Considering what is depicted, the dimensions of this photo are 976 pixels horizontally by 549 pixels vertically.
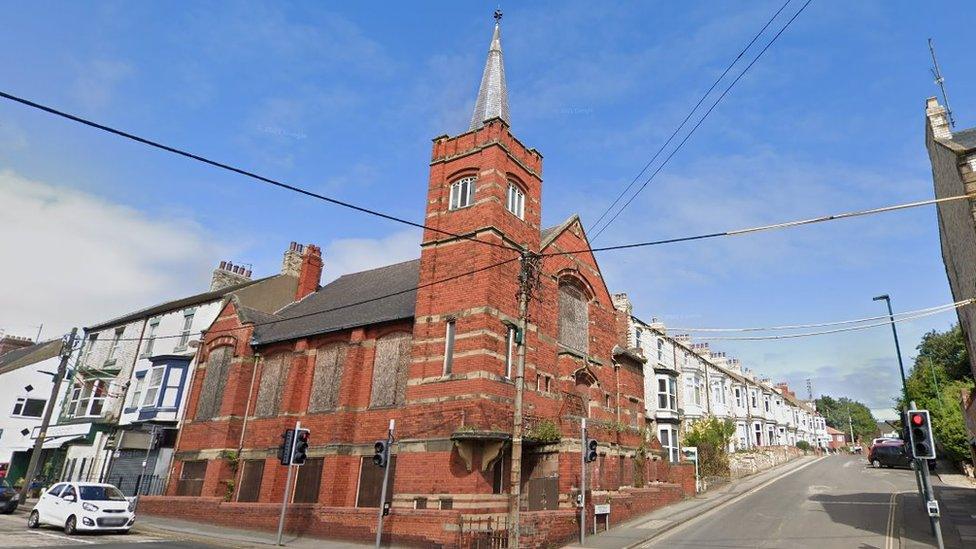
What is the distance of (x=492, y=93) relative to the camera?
2566 cm

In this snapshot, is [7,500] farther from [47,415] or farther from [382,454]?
[382,454]

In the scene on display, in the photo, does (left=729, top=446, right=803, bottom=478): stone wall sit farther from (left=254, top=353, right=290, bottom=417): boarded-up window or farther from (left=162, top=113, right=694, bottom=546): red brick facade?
(left=254, top=353, right=290, bottom=417): boarded-up window

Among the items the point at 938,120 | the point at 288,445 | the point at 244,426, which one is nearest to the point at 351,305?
the point at 244,426

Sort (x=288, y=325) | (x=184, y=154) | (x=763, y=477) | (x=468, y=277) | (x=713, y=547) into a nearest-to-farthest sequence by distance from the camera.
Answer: (x=184, y=154) → (x=713, y=547) → (x=468, y=277) → (x=288, y=325) → (x=763, y=477)

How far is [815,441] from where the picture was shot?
302ft

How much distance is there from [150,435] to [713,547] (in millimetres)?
27323

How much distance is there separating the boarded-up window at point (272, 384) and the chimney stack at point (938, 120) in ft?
92.1

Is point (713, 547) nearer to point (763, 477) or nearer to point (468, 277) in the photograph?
point (468, 277)

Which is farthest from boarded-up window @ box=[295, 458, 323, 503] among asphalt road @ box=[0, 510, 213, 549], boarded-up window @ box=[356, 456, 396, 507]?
asphalt road @ box=[0, 510, 213, 549]

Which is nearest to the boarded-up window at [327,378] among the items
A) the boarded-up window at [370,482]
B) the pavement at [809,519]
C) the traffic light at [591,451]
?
the boarded-up window at [370,482]

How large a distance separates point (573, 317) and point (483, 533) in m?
11.3

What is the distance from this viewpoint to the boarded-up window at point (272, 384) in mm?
26062

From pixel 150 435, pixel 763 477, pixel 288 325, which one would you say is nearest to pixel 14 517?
pixel 150 435

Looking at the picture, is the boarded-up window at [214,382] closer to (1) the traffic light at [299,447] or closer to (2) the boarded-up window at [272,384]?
(2) the boarded-up window at [272,384]
